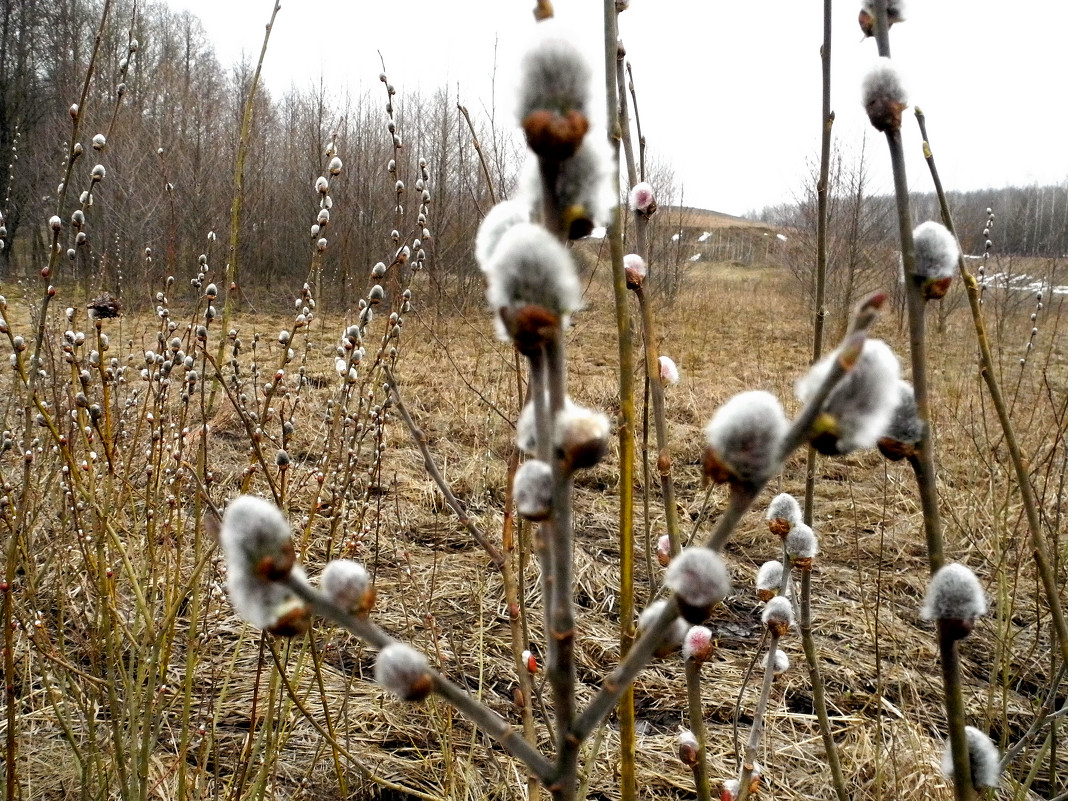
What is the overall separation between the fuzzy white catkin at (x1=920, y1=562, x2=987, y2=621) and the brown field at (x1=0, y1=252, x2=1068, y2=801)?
663mm

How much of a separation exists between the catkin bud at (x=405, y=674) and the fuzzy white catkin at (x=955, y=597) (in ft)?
1.27

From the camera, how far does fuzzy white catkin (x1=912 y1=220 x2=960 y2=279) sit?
1.99ft

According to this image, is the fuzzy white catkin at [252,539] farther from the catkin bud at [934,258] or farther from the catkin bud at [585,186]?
the catkin bud at [934,258]

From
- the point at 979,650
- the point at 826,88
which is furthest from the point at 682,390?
the point at 826,88

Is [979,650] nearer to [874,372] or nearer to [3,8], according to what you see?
[874,372]

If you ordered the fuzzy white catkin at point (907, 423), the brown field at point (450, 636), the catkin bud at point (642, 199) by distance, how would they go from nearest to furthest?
the fuzzy white catkin at point (907, 423)
the catkin bud at point (642, 199)
the brown field at point (450, 636)

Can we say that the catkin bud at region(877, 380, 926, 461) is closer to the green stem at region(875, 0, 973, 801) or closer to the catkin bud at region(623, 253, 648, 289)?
the green stem at region(875, 0, 973, 801)

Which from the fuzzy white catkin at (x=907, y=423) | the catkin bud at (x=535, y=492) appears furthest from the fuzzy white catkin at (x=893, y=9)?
the catkin bud at (x=535, y=492)

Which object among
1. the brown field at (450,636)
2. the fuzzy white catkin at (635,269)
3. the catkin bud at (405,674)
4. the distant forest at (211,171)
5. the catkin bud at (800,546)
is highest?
the distant forest at (211,171)

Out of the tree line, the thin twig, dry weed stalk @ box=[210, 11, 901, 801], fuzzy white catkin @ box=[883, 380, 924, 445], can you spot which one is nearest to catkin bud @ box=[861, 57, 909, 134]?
fuzzy white catkin @ box=[883, 380, 924, 445]

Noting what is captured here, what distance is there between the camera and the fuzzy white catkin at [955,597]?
0.57 metres

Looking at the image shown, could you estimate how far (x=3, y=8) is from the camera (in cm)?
1584

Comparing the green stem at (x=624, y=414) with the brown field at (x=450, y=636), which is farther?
the brown field at (x=450, y=636)

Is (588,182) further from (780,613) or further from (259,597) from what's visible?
(780,613)
